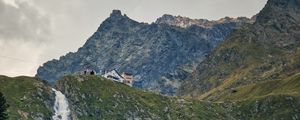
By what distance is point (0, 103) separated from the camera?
16412cm

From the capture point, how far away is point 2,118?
546 ft

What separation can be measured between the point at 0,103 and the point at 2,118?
504 cm
